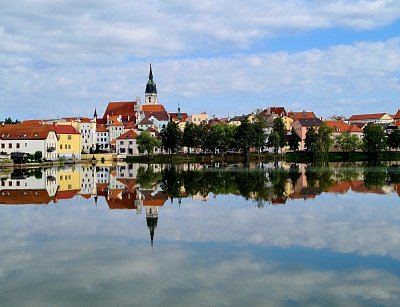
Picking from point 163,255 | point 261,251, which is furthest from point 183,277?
point 261,251

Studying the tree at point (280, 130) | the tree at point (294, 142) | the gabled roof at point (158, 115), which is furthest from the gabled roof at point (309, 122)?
the gabled roof at point (158, 115)

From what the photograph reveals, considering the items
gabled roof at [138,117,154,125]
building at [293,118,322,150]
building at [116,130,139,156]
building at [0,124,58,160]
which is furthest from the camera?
gabled roof at [138,117,154,125]

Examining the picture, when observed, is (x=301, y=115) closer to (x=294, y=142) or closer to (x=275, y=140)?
(x=294, y=142)

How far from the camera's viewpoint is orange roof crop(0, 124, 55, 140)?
2109 inches

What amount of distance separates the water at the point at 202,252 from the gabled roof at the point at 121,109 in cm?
7128

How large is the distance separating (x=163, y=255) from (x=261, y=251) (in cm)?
189

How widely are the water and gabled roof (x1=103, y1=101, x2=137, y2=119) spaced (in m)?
71.3

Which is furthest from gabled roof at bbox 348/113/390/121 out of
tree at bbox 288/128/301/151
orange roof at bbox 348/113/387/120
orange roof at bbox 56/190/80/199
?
orange roof at bbox 56/190/80/199

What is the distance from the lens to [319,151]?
206 feet

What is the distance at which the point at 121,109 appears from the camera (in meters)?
91.1

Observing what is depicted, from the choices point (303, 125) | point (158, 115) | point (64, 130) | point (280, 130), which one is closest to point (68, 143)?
point (64, 130)

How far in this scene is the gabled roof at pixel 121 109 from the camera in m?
90.2

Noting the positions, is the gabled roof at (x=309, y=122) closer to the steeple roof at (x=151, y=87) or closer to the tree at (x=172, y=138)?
the tree at (x=172, y=138)

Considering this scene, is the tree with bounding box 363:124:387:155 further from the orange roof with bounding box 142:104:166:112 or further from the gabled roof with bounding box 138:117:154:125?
the orange roof with bounding box 142:104:166:112
